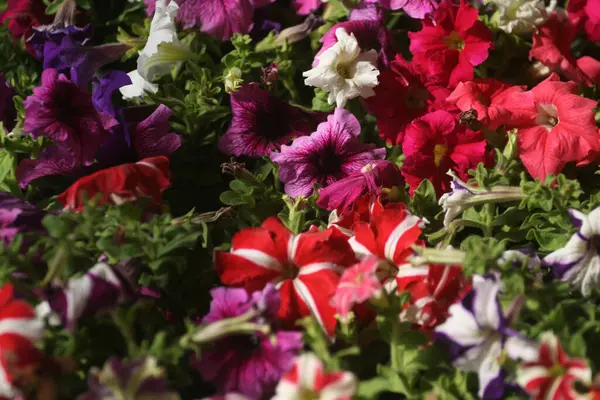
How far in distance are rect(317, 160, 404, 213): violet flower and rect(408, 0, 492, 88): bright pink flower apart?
218 mm

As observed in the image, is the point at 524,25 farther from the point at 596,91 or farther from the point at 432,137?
the point at 432,137

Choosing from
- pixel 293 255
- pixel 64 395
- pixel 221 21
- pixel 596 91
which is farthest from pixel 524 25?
pixel 64 395

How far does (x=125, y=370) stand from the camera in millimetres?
615

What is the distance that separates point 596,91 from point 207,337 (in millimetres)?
784

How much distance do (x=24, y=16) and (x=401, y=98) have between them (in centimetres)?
66

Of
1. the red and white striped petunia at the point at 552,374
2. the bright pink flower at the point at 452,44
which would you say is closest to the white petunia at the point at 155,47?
the bright pink flower at the point at 452,44

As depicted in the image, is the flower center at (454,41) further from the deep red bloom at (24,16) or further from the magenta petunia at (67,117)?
the deep red bloom at (24,16)

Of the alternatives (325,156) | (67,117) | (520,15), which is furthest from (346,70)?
(67,117)

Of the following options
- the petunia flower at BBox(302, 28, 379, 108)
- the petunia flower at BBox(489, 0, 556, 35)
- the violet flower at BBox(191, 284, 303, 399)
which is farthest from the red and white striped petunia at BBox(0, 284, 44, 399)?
the petunia flower at BBox(489, 0, 556, 35)

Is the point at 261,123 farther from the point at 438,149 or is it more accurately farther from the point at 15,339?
the point at 15,339

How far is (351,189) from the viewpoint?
0.96 meters

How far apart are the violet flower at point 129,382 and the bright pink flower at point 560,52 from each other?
788 mm

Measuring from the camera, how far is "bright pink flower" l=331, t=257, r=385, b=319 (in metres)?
0.69

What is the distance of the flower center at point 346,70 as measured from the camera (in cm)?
106
